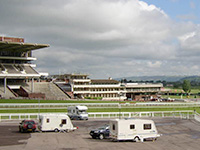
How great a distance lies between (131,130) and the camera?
2722 centimetres

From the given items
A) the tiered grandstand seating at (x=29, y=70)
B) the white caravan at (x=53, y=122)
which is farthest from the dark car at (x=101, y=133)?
the tiered grandstand seating at (x=29, y=70)

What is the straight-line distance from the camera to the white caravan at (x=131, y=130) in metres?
26.7

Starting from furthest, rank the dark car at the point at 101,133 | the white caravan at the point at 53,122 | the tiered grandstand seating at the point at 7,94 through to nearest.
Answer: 1. the tiered grandstand seating at the point at 7,94
2. the white caravan at the point at 53,122
3. the dark car at the point at 101,133

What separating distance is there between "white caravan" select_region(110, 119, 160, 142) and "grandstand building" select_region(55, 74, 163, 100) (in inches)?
2733

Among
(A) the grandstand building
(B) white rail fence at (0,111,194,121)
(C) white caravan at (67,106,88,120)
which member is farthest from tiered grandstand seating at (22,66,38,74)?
(C) white caravan at (67,106,88,120)

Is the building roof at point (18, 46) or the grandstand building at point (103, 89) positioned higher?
the building roof at point (18, 46)

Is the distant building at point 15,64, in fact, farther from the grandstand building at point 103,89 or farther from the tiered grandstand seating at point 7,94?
the grandstand building at point 103,89

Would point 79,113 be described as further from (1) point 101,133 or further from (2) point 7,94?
(2) point 7,94

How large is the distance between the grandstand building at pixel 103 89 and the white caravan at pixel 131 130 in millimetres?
69411

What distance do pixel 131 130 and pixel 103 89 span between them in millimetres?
83984

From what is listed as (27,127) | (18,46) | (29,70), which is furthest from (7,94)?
(27,127)

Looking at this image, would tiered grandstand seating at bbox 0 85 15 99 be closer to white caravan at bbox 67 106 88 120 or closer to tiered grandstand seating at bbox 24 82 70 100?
tiered grandstand seating at bbox 24 82 70 100

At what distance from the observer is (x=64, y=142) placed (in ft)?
85.3

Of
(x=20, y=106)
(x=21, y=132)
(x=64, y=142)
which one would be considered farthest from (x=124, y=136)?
(x=20, y=106)
